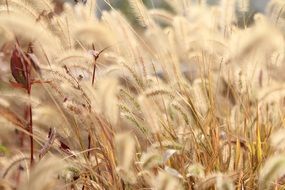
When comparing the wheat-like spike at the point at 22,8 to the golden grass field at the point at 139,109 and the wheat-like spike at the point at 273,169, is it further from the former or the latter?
the wheat-like spike at the point at 273,169

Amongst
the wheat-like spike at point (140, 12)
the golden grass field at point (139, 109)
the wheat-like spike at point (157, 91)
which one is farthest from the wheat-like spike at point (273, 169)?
the wheat-like spike at point (140, 12)

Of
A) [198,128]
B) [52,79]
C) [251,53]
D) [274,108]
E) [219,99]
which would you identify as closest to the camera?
[251,53]

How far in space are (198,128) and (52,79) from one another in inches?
20.8

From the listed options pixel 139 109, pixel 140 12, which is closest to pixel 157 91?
pixel 139 109

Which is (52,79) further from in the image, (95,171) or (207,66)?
(207,66)

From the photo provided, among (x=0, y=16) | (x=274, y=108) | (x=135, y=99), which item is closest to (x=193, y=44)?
(x=135, y=99)

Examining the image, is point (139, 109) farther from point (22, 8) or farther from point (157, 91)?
point (22, 8)

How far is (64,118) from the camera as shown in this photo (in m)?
2.07

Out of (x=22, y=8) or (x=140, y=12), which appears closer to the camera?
(x=22, y=8)

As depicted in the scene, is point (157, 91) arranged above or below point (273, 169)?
above

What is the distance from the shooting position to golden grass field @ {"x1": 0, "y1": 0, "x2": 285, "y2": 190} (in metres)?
1.82

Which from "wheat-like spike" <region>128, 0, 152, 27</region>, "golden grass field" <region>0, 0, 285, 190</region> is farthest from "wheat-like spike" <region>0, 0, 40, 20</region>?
"wheat-like spike" <region>128, 0, 152, 27</region>

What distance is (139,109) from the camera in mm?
2209

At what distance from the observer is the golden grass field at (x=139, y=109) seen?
1.82 meters
